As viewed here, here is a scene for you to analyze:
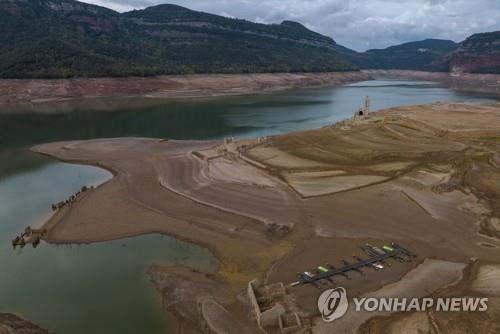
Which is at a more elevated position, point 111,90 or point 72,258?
point 111,90

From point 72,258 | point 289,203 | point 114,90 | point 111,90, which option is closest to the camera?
point 72,258

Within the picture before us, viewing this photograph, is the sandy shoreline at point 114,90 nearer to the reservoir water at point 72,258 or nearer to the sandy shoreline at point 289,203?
the reservoir water at point 72,258

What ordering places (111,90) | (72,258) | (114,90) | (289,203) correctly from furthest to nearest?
1. (114,90)
2. (111,90)
3. (289,203)
4. (72,258)

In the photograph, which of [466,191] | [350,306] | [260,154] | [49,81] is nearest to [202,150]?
[260,154]

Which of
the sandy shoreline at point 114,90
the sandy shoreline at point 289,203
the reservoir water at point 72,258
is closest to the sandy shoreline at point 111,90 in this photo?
the sandy shoreline at point 114,90

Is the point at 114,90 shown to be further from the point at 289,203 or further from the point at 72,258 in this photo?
the point at 72,258

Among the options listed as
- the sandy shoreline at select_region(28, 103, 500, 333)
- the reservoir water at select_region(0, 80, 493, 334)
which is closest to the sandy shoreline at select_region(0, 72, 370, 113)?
the reservoir water at select_region(0, 80, 493, 334)

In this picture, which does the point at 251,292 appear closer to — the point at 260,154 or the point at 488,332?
the point at 488,332

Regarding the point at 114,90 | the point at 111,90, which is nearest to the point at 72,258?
the point at 111,90

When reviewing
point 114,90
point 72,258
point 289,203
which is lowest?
point 72,258
